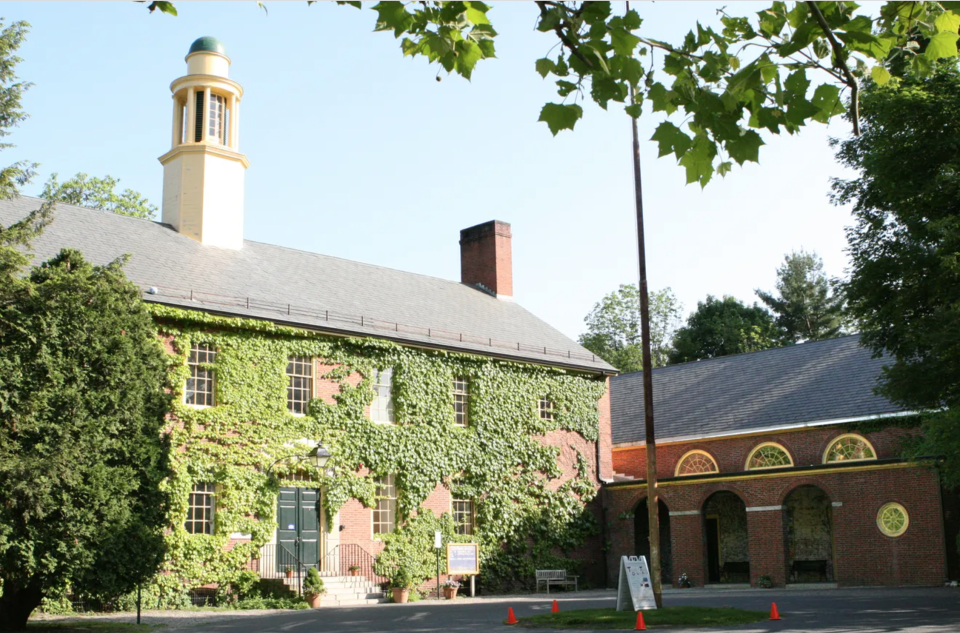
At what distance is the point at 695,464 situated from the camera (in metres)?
30.6

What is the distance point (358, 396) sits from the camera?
988 inches

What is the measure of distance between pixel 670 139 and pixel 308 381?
2041 centimetres

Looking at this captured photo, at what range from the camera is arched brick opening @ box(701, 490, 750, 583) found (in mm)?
29297

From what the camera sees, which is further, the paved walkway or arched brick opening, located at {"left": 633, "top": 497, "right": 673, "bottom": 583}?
arched brick opening, located at {"left": 633, "top": 497, "right": 673, "bottom": 583}

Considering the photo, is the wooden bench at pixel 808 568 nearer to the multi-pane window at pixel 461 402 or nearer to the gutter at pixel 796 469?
the gutter at pixel 796 469

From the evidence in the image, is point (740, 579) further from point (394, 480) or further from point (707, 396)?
point (394, 480)

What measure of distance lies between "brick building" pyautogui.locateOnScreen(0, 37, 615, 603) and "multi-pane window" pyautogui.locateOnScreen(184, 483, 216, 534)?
0.03 metres

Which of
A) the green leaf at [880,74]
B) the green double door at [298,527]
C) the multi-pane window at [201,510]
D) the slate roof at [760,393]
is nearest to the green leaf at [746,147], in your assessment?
the green leaf at [880,74]

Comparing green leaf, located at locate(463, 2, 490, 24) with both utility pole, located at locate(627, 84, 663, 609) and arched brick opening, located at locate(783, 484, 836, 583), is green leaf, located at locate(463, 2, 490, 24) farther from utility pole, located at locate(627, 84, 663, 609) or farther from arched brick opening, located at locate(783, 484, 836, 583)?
arched brick opening, located at locate(783, 484, 836, 583)

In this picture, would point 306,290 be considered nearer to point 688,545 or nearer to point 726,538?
point 688,545

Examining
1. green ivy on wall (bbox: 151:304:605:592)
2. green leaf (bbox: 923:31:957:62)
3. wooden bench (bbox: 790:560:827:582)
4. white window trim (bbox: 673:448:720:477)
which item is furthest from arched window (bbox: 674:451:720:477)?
green leaf (bbox: 923:31:957:62)

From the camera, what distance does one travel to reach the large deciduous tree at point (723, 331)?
57.5 meters

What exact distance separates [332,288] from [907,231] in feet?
47.8

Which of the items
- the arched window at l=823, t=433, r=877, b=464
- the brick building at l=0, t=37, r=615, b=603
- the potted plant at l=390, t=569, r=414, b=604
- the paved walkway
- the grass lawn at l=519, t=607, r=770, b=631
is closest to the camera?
the paved walkway
